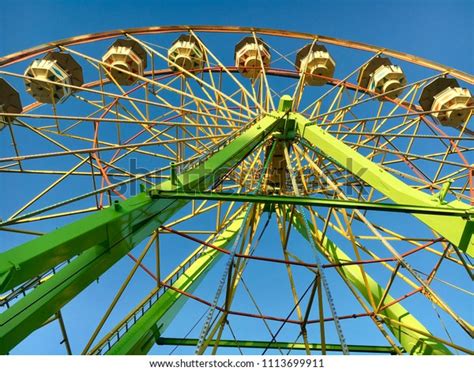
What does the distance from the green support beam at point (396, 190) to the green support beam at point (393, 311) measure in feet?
5.72

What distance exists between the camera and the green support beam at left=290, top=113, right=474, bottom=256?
5.66 m

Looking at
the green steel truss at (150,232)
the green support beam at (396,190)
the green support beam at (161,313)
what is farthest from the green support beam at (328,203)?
the green support beam at (161,313)

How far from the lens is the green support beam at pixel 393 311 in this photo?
28.3 ft

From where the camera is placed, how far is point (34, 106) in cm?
1437

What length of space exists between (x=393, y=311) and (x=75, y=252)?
8.00 m

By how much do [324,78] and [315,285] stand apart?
9.42 m

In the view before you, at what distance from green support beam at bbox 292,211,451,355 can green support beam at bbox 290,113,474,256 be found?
5.72ft

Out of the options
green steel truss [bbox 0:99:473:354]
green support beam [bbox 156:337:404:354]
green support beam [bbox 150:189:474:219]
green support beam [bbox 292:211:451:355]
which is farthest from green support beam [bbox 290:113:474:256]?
green support beam [bbox 156:337:404:354]

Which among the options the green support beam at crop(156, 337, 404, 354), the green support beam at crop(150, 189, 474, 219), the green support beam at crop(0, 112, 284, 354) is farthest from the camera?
the green support beam at crop(156, 337, 404, 354)

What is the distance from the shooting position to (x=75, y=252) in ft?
14.3

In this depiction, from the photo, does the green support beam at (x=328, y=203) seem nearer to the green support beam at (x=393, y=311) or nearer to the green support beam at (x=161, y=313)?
the green support beam at (x=393, y=311)

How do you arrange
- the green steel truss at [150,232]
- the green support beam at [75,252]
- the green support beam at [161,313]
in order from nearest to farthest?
the green support beam at [75,252] → the green steel truss at [150,232] → the green support beam at [161,313]

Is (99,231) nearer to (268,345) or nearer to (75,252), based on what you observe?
(75,252)

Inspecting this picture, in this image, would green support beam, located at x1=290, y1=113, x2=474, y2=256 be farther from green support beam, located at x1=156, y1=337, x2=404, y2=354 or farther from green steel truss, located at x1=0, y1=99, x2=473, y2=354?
green support beam, located at x1=156, y1=337, x2=404, y2=354
